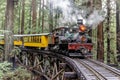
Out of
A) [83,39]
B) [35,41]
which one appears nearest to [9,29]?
[83,39]

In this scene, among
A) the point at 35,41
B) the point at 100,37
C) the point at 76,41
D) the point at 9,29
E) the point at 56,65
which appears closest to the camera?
the point at 9,29

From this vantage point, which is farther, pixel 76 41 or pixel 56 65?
pixel 56 65

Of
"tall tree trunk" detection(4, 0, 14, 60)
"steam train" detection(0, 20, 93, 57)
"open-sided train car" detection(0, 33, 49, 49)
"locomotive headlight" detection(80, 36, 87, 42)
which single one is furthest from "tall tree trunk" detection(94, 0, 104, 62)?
"tall tree trunk" detection(4, 0, 14, 60)

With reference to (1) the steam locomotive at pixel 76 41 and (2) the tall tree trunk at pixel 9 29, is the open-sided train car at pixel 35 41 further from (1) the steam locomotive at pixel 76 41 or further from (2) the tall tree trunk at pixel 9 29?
(2) the tall tree trunk at pixel 9 29

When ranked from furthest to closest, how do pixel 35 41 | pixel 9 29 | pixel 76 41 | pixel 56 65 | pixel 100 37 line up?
1. pixel 35 41
2. pixel 100 37
3. pixel 56 65
4. pixel 76 41
5. pixel 9 29

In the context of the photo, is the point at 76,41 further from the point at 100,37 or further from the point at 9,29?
the point at 9,29

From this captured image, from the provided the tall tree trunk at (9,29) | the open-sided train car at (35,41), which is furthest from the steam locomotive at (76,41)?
the tall tree trunk at (9,29)

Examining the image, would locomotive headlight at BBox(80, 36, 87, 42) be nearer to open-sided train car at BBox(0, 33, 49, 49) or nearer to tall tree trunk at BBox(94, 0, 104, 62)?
tall tree trunk at BBox(94, 0, 104, 62)

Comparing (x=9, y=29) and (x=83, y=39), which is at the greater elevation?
(x=9, y=29)

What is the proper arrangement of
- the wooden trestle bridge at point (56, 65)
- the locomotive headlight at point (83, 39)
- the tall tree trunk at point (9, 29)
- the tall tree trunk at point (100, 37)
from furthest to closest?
the tall tree trunk at point (100, 37) < the locomotive headlight at point (83, 39) < the tall tree trunk at point (9, 29) < the wooden trestle bridge at point (56, 65)

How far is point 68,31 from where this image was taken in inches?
584

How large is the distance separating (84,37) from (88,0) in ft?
14.7

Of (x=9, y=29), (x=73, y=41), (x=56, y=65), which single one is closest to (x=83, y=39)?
(x=73, y=41)

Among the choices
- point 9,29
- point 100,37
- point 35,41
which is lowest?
point 35,41
